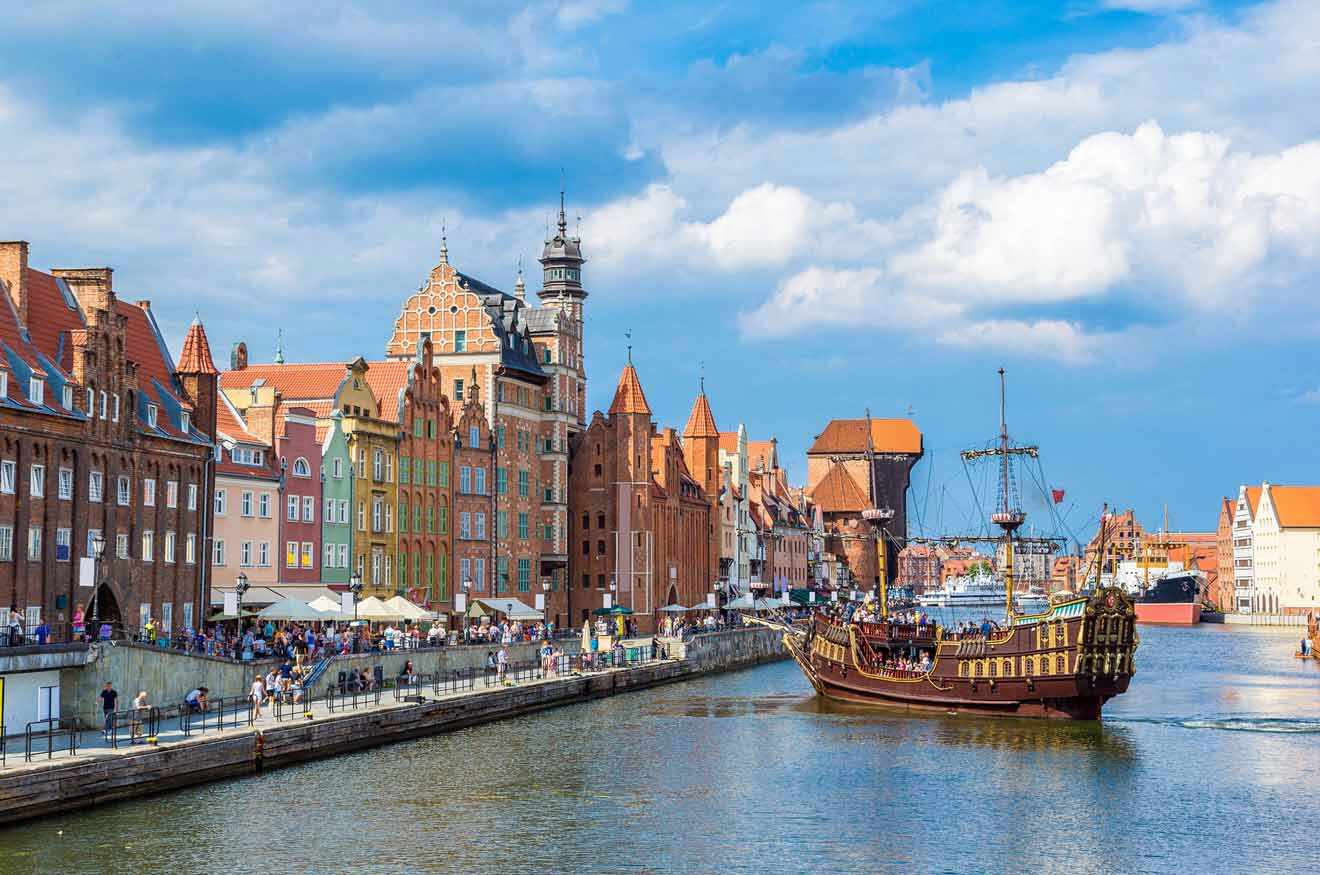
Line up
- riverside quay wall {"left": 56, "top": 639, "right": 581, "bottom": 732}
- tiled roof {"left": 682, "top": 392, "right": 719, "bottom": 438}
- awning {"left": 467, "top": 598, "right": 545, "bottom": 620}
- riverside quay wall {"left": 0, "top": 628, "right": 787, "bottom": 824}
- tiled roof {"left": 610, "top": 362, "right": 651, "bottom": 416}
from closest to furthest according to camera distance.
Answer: riverside quay wall {"left": 0, "top": 628, "right": 787, "bottom": 824}
riverside quay wall {"left": 56, "top": 639, "right": 581, "bottom": 732}
awning {"left": 467, "top": 598, "right": 545, "bottom": 620}
tiled roof {"left": 610, "top": 362, "right": 651, "bottom": 416}
tiled roof {"left": 682, "top": 392, "right": 719, "bottom": 438}

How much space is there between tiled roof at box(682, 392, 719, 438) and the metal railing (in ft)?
322

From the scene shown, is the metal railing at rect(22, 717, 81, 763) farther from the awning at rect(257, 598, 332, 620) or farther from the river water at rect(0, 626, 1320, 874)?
the awning at rect(257, 598, 332, 620)

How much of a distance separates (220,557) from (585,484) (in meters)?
47.6

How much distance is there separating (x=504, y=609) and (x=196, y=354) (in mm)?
32056

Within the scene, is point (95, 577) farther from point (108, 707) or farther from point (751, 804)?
point (751, 804)

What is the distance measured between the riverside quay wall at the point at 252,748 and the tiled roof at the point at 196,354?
1726 centimetres

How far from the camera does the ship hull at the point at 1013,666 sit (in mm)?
74625

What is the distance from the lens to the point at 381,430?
94.4 m

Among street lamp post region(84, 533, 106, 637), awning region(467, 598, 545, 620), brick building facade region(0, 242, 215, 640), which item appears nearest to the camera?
street lamp post region(84, 533, 106, 637)

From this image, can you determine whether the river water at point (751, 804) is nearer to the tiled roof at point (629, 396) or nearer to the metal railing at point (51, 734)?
the metal railing at point (51, 734)

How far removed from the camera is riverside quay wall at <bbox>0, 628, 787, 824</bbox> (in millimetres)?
42625

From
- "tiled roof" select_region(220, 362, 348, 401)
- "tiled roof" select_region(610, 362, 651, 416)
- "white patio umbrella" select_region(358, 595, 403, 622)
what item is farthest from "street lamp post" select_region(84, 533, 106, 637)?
"tiled roof" select_region(610, 362, 651, 416)

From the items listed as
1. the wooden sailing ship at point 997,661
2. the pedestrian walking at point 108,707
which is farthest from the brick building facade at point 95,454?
the wooden sailing ship at point 997,661

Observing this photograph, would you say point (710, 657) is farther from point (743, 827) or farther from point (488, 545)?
point (743, 827)
